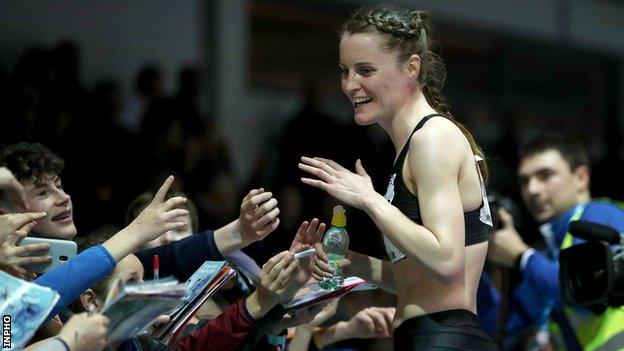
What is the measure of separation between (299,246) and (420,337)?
66 centimetres

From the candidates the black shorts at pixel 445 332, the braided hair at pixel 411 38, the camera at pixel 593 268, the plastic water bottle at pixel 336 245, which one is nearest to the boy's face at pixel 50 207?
the plastic water bottle at pixel 336 245

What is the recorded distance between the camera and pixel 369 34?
3557 mm

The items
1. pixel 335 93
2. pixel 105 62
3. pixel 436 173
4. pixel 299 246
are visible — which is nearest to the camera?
pixel 436 173

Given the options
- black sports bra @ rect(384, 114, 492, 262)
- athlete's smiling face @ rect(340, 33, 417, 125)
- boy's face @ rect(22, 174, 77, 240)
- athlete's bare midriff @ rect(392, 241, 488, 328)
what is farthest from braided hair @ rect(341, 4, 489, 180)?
boy's face @ rect(22, 174, 77, 240)

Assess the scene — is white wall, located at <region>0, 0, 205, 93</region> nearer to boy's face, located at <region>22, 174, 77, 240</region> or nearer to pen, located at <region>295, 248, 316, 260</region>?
boy's face, located at <region>22, 174, 77, 240</region>

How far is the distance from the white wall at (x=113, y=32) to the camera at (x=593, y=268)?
455 cm

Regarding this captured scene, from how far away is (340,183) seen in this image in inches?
132

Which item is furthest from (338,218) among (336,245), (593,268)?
(593,268)

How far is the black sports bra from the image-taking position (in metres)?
3.42

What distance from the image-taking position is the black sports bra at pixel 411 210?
11.2 ft

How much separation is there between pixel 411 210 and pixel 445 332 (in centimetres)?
39

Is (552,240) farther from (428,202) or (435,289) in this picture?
(428,202)

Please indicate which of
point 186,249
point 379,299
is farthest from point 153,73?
point 186,249

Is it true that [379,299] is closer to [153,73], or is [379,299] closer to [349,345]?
[349,345]
